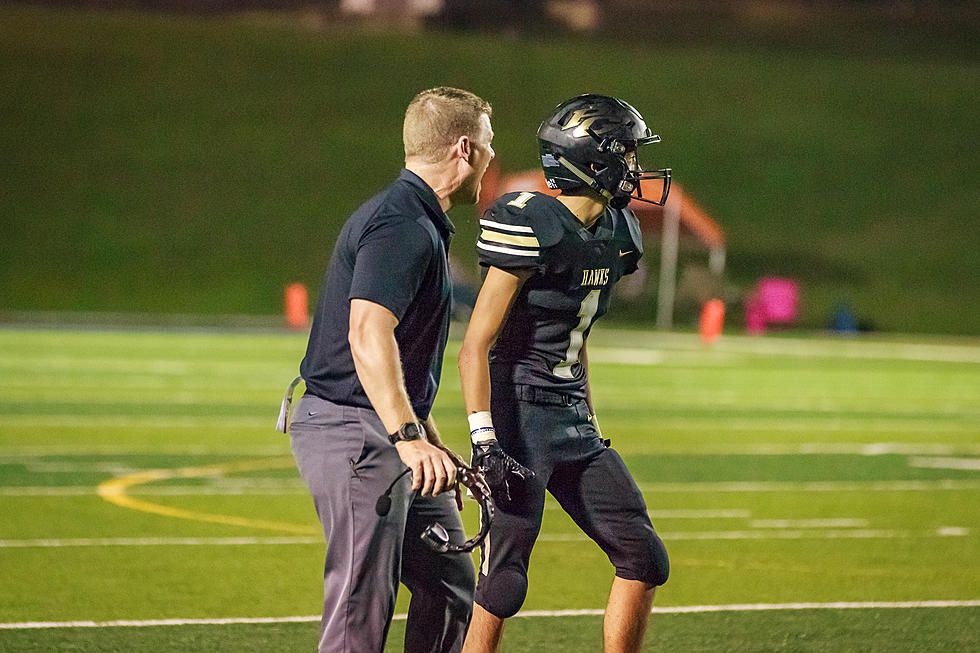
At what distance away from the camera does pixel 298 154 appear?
146 feet

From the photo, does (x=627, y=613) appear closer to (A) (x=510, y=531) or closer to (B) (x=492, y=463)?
(A) (x=510, y=531)

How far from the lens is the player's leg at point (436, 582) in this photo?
4246 millimetres

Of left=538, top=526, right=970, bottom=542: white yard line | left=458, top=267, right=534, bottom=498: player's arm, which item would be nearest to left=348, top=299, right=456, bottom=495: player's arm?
left=458, top=267, right=534, bottom=498: player's arm

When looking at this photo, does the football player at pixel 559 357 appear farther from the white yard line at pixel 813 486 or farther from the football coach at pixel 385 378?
the white yard line at pixel 813 486

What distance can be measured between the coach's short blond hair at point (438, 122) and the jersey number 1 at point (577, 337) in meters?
0.76

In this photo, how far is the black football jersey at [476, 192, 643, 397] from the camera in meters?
4.46

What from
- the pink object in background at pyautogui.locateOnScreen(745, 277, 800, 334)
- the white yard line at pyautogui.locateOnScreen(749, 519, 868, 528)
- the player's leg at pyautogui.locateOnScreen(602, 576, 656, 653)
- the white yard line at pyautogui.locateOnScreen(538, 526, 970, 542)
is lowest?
the pink object in background at pyautogui.locateOnScreen(745, 277, 800, 334)

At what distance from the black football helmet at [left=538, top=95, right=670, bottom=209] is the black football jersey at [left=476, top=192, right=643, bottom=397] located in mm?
117

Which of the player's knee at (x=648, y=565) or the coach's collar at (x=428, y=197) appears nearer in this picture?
the coach's collar at (x=428, y=197)

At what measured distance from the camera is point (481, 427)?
14.3 feet

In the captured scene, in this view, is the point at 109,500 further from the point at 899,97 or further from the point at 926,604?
the point at 899,97

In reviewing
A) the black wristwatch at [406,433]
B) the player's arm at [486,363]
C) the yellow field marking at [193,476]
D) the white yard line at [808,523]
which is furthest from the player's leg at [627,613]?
the white yard line at [808,523]

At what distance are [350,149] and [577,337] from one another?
40596 millimetres

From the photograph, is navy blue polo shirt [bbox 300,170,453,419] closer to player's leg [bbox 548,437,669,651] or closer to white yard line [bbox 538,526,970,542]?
player's leg [bbox 548,437,669,651]
